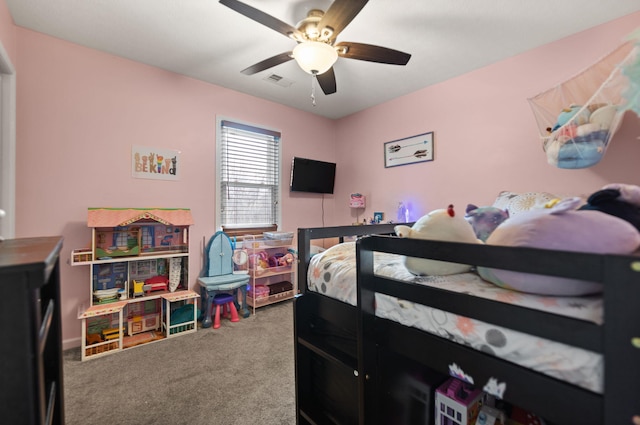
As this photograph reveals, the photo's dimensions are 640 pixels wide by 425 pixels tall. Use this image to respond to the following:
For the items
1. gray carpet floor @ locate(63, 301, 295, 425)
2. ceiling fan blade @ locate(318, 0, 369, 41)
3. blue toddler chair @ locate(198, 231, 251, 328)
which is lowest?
gray carpet floor @ locate(63, 301, 295, 425)

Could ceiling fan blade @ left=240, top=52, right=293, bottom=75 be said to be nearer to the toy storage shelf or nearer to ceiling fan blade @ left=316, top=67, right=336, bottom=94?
ceiling fan blade @ left=316, top=67, right=336, bottom=94

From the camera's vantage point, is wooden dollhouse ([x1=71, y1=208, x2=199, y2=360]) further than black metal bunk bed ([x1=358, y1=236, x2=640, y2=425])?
Yes

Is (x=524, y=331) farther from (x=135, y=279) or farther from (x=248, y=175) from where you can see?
(x=248, y=175)

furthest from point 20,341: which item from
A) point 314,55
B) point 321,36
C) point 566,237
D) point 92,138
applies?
point 92,138

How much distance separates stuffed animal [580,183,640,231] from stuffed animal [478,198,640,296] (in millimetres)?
106

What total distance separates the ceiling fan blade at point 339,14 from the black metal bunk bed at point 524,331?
131 cm

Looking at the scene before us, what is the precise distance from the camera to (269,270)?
10.1ft

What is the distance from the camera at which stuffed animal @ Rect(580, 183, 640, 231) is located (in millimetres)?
721

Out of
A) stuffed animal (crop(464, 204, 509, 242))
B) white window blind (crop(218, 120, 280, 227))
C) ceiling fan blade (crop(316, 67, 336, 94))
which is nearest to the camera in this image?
stuffed animal (crop(464, 204, 509, 242))

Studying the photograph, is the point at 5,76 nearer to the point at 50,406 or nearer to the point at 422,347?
the point at 50,406

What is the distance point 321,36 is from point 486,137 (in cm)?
191

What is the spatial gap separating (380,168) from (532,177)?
1633 mm

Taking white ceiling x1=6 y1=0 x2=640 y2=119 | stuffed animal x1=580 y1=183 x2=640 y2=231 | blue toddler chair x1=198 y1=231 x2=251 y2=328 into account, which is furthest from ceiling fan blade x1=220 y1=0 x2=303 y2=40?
blue toddler chair x1=198 y1=231 x2=251 y2=328

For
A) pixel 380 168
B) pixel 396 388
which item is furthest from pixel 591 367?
pixel 380 168
